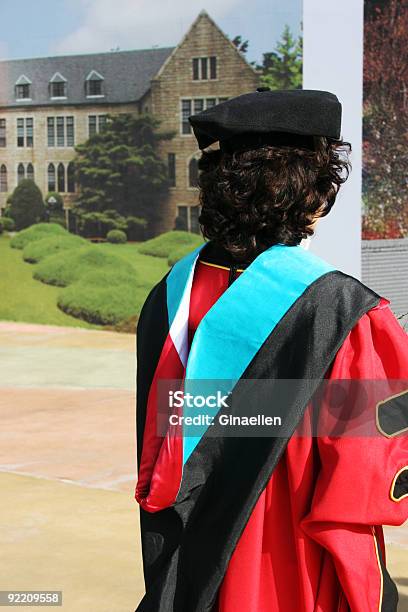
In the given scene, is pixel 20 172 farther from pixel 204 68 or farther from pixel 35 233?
pixel 204 68

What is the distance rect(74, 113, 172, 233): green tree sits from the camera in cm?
1547

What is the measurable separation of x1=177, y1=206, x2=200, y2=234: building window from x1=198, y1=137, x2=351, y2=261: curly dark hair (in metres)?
13.3

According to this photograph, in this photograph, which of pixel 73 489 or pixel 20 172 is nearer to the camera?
pixel 73 489

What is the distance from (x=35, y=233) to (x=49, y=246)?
13.4 inches

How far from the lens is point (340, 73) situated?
1129 cm

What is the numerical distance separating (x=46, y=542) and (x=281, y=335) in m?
3.10

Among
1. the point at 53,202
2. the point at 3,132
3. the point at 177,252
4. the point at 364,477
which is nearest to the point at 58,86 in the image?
the point at 3,132

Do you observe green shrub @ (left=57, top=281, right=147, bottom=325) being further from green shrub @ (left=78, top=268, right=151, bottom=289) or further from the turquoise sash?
the turquoise sash

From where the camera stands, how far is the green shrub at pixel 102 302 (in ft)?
49.3

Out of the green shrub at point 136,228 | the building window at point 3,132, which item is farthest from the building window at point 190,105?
the building window at point 3,132

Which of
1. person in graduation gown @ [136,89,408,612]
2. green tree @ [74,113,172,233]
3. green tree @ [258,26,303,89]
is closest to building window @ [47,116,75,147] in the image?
green tree @ [74,113,172,233]

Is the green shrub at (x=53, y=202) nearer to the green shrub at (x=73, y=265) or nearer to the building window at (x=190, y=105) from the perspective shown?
the green shrub at (x=73, y=265)

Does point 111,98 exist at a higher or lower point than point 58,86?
lower

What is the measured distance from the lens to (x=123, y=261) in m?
15.4
